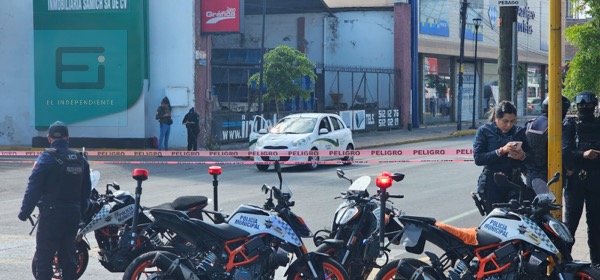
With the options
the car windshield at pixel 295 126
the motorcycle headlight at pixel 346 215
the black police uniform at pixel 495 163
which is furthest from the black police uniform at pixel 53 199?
Answer: the car windshield at pixel 295 126

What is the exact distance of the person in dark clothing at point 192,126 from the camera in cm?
2842

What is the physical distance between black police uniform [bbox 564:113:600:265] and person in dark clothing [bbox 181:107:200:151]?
65.9 feet

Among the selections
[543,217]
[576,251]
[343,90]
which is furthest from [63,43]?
[543,217]

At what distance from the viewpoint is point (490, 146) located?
873 cm

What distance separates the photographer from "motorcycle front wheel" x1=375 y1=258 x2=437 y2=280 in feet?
24.0

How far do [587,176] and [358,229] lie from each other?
2.42 m

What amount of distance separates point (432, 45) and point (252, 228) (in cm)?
4269

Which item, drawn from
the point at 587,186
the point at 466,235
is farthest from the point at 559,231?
the point at 587,186

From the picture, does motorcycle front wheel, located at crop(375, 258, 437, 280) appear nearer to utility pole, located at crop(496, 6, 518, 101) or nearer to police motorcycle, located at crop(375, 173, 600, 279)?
police motorcycle, located at crop(375, 173, 600, 279)

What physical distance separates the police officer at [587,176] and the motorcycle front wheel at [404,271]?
244 cm

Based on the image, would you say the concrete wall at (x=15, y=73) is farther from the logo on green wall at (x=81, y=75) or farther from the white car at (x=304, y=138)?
the white car at (x=304, y=138)

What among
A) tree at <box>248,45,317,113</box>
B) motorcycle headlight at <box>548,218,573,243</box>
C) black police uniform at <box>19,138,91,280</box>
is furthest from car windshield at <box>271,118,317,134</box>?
motorcycle headlight at <box>548,218,573,243</box>

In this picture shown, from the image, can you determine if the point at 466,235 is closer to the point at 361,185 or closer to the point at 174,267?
the point at 361,185

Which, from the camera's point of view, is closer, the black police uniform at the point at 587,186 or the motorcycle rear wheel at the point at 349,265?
the motorcycle rear wheel at the point at 349,265
